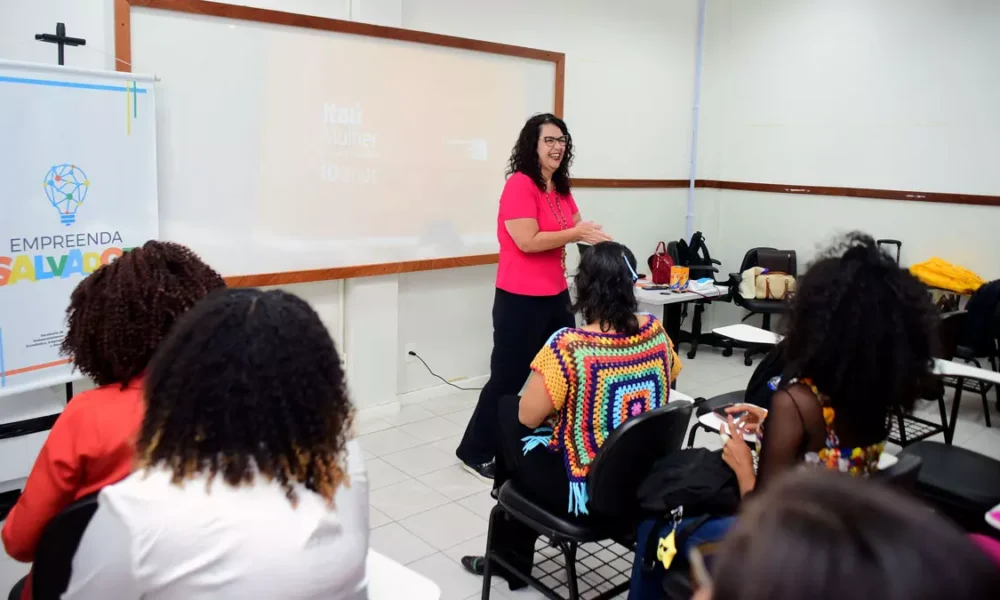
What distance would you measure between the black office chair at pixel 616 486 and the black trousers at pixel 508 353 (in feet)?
3.84

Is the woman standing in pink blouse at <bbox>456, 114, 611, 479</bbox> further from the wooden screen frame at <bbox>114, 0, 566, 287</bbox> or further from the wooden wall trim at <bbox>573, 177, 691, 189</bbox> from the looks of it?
the wooden wall trim at <bbox>573, 177, 691, 189</bbox>

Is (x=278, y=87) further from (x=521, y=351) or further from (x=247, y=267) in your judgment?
(x=521, y=351)

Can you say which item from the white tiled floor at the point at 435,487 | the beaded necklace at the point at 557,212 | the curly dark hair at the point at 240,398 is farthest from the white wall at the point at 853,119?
the curly dark hair at the point at 240,398

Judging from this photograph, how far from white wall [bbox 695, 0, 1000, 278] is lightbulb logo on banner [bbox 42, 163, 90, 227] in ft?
12.6

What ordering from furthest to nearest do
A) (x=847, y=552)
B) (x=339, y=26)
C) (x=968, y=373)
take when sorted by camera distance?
(x=339, y=26), (x=968, y=373), (x=847, y=552)

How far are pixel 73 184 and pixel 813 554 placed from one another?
2.95 m

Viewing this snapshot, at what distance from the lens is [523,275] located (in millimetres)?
3398

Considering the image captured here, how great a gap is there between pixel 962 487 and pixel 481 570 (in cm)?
162

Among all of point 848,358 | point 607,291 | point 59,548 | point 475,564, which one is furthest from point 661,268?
point 59,548

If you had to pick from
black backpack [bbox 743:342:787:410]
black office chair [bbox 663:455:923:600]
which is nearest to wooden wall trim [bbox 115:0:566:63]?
black backpack [bbox 743:342:787:410]

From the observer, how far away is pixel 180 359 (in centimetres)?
108

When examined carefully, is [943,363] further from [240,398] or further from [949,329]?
[240,398]

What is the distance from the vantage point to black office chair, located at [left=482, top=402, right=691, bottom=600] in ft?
6.35

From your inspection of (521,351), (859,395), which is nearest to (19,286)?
(521,351)
